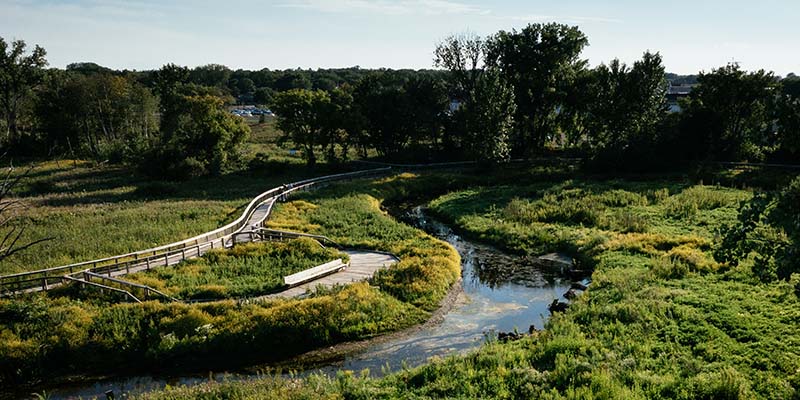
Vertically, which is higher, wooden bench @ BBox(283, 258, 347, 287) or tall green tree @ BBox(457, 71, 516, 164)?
tall green tree @ BBox(457, 71, 516, 164)

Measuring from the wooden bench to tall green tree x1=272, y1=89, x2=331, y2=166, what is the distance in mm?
36884

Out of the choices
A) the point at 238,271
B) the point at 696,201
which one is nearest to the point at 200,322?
the point at 238,271

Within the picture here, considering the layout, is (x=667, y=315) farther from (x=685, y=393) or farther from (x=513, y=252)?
(x=513, y=252)

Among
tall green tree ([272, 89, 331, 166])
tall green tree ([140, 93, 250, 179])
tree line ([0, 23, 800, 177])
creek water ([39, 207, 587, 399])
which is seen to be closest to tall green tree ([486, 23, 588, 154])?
tree line ([0, 23, 800, 177])

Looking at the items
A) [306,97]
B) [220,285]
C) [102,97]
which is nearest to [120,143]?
[102,97]

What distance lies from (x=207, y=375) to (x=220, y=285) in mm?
6521

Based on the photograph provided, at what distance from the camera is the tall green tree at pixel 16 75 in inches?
3007

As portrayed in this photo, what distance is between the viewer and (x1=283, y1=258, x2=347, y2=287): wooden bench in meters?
27.7

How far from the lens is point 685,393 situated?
16062 mm

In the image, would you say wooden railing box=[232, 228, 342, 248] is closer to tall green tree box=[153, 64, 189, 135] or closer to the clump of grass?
the clump of grass

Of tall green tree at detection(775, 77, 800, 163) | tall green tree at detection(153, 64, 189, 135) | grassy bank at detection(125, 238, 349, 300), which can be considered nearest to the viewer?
tall green tree at detection(775, 77, 800, 163)

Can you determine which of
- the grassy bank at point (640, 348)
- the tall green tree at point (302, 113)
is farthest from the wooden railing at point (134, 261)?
the tall green tree at point (302, 113)

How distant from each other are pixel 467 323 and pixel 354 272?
25.4 feet

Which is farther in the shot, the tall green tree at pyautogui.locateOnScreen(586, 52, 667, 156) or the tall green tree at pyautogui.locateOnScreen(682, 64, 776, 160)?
the tall green tree at pyautogui.locateOnScreen(586, 52, 667, 156)
